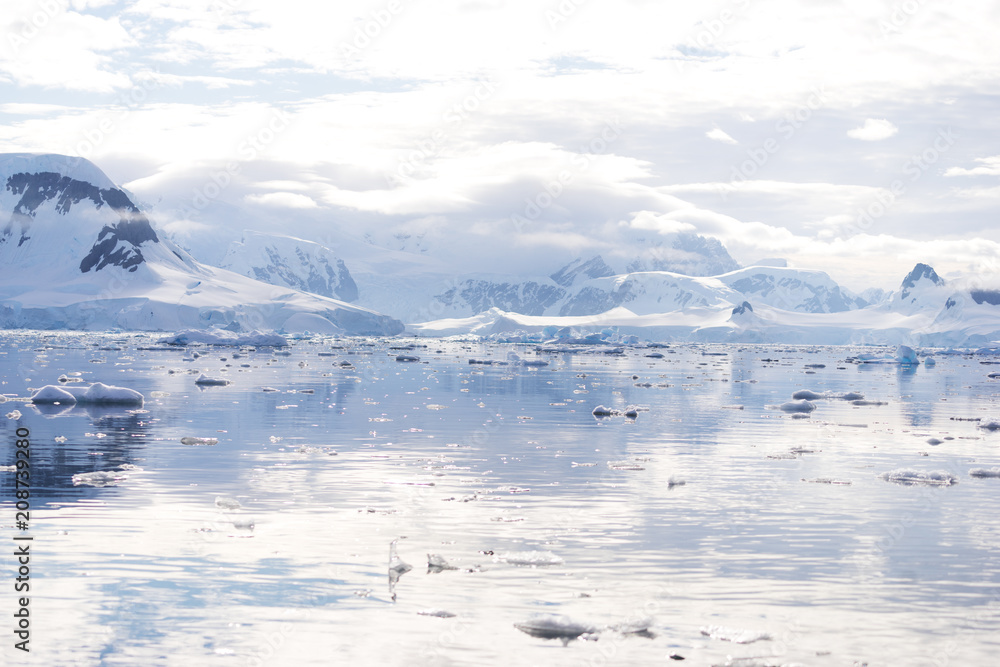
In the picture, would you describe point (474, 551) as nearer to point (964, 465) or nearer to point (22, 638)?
point (22, 638)

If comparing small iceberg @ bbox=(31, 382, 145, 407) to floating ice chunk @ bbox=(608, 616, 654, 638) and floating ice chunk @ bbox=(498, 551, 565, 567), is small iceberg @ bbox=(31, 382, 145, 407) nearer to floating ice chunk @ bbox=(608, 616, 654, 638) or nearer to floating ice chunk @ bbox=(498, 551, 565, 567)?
floating ice chunk @ bbox=(498, 551, 565, 567)

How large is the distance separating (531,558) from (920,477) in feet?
33.0

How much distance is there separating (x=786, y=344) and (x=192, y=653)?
631 ft

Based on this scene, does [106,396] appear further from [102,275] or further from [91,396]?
[102,275]

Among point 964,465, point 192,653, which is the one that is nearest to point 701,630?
point 192,653

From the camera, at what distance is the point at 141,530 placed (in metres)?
13.3

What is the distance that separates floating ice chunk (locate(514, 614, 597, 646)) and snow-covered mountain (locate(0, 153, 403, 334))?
12296 centimetres

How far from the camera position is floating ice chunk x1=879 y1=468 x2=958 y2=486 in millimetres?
18719

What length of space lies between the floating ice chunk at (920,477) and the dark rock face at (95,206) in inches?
5526

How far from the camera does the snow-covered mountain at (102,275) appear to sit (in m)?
131

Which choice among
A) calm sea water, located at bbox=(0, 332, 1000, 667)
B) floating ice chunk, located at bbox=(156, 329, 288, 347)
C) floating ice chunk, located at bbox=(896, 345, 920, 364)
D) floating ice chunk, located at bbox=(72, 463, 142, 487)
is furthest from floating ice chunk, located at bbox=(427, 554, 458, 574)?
floating ice chunk, located at bbox=(156, 329, 288, 347)

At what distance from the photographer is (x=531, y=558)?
40.0 ft

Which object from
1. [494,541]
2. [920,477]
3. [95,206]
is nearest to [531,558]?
[494,541]

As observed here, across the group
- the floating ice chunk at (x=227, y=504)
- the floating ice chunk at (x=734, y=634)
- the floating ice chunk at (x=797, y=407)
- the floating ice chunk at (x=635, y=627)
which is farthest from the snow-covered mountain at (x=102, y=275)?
the floating ice chunk at (x=734, y=634)
